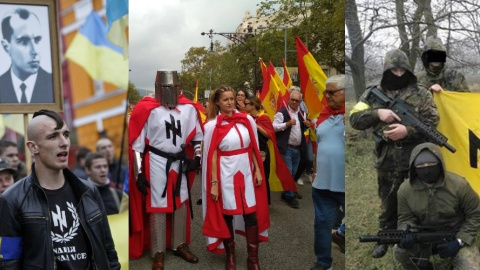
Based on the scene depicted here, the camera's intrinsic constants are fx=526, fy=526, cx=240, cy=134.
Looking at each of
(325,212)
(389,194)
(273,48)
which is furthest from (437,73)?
(273,48)

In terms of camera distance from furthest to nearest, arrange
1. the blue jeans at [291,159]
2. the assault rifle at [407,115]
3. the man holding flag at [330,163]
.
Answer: the blue jeans at [291,159], the man holding flag at [330,163], the assault rifle at [407,115]

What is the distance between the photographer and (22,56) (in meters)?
2.91

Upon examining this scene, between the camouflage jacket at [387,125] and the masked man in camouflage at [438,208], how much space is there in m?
0.06

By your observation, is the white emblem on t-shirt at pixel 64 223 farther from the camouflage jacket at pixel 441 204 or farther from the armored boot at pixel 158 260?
the armored boot at pixel 158 260

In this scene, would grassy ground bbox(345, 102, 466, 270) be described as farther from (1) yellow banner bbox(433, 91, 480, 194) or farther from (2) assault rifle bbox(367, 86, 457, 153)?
(1) yellow banner bbox(433, 91, 480, 194)

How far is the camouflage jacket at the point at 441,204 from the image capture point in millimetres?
3125

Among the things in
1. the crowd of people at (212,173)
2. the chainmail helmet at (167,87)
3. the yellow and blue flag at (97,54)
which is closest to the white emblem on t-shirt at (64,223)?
the yellow and blue flag at (97,54)

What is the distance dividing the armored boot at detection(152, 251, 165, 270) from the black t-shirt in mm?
2193

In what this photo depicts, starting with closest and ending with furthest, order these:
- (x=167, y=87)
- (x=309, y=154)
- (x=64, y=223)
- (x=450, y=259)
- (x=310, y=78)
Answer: (x=64, y=223) < (x=450, y=259) < (x=167, y=87) < (x=310, y=78) < (x=309, y=154)

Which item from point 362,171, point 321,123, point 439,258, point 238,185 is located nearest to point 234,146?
point 238,185

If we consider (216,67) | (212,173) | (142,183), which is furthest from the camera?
(216,67)

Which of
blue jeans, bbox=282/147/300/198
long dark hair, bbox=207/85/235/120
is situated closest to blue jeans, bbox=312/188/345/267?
long dark hair, bbox=207/85/235/120

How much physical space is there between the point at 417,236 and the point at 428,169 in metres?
0.41

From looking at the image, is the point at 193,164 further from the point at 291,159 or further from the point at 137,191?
the point at 291,159
